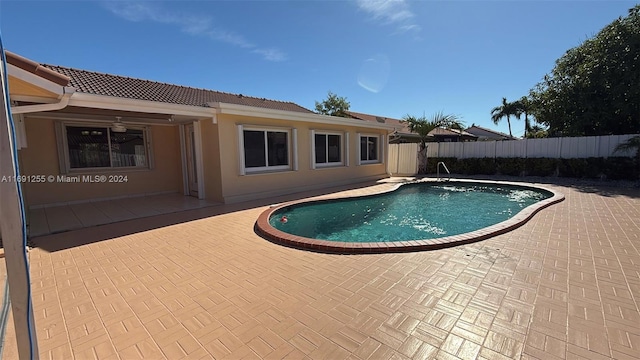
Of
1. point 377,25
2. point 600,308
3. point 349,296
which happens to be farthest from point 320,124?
point 600,308

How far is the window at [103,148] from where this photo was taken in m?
9.39

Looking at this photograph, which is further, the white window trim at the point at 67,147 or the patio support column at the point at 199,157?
the patio support column at the point at 199,157

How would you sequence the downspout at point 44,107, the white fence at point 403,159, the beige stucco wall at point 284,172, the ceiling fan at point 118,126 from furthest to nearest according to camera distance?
the white fence at point 403,159, the ceiling fan at point 118,126, the beige stucco wall at point 284,172, the downspout at point 44,107

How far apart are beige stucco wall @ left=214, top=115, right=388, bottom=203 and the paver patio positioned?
4011mm

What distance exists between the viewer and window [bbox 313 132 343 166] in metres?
12.6

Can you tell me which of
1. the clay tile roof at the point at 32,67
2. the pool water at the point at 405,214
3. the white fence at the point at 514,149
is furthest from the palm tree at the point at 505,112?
the clay tile roof at the point at 32,67

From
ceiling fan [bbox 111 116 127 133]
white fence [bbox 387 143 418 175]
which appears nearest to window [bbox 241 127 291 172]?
ceiling fan [bbox 111 116 127 133]

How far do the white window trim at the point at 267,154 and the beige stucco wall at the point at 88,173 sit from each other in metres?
3.91

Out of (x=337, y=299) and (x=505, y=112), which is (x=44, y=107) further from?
(x=505, y=112)

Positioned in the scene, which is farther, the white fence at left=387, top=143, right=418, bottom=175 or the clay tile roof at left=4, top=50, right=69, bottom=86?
the white fence at left=387, top=143, right=418, bottom=175

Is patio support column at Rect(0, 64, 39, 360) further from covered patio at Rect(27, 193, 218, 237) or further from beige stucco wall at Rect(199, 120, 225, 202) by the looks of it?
beige stucco wall at Rect(199, 120, 225, 202)

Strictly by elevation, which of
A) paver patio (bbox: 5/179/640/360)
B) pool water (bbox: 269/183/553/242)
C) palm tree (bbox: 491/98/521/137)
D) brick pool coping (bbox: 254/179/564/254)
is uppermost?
palm tree (bbox: 491/98/521/137)

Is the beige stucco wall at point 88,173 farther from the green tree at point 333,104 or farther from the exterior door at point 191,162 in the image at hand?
the green tree at point 333,104

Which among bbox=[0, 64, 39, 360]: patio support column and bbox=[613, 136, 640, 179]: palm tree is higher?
bbox=[613, 136, 640, 179]: palm tree
